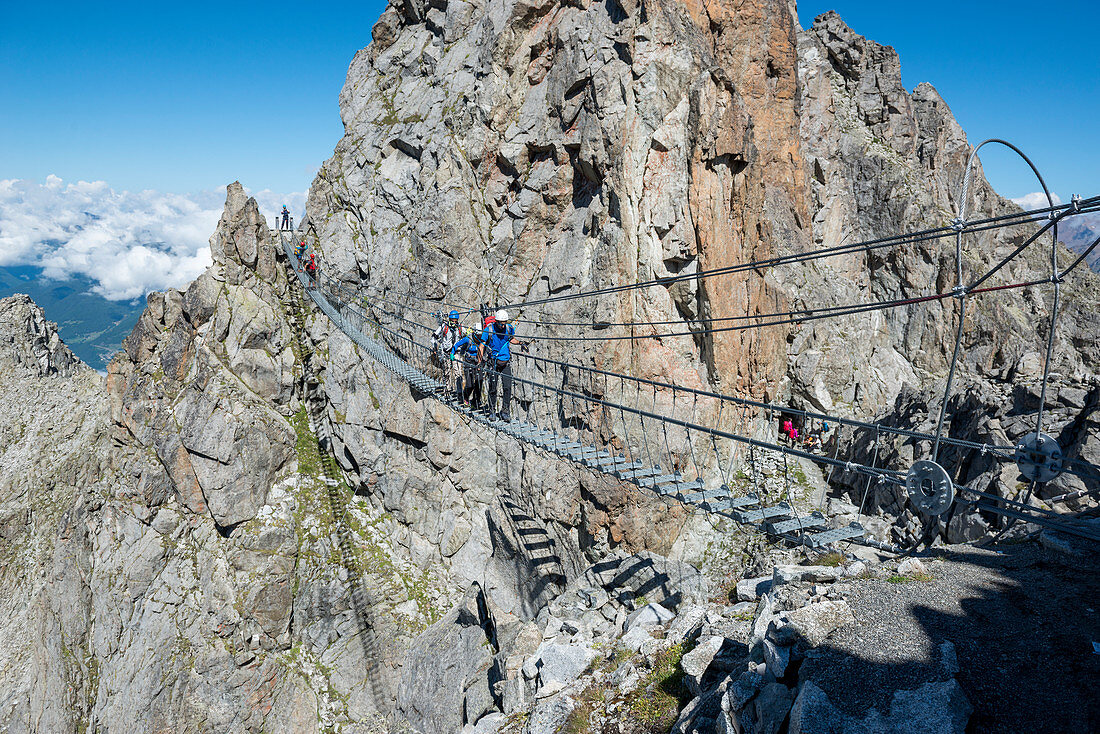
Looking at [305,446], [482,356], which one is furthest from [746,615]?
[305,446]

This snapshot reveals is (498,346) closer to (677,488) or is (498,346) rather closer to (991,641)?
(677,488)

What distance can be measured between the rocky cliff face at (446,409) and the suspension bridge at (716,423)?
0.48m

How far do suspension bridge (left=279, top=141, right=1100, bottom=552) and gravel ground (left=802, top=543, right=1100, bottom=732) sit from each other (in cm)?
72

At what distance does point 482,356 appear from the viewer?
38.6 ft

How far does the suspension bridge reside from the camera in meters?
5.01

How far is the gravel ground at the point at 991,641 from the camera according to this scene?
4.23 m

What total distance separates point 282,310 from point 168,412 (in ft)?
17.6

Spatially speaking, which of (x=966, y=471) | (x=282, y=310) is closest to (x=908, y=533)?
(x=966, y=471)

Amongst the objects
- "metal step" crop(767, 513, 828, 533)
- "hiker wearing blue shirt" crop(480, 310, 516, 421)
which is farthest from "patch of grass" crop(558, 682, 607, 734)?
"hiker wearing blue shirt" crop(480, 310, 516, 421)

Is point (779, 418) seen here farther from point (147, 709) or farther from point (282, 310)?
point (147, 709)

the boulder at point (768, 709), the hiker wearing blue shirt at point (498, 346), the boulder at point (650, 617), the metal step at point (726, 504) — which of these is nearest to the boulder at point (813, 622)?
the boulder at point (768, 709)

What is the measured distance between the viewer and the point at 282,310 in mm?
22328

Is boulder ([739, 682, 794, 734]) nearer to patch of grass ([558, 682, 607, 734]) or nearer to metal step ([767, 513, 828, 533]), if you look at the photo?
patch of grass ([558, 682, 607, 734])

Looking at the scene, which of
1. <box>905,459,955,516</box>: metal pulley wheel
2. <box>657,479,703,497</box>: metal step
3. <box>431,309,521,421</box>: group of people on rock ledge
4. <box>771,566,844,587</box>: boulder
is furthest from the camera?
<box>431,309,521,421</box>: group of people on rock ledge
